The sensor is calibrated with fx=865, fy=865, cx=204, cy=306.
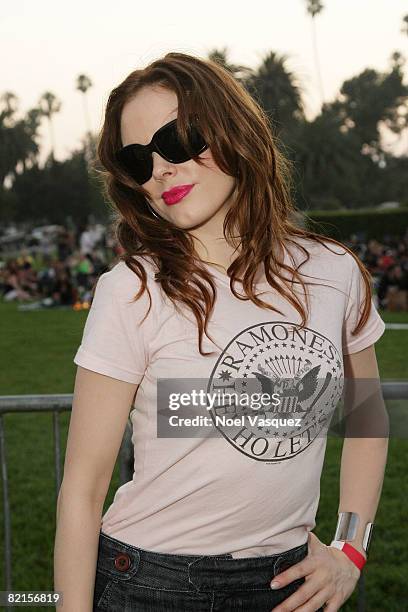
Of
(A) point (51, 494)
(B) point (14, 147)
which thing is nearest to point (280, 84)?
(B) point (14, 147)

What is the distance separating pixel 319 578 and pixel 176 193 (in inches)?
35.6

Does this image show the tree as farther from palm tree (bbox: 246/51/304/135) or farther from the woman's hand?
the woman's hand

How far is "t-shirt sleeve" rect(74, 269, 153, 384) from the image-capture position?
1.73 meters

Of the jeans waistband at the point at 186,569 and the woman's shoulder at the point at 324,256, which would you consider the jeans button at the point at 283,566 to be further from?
the woman's shoulder at the point at 324,256

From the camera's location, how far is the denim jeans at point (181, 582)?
1773mm

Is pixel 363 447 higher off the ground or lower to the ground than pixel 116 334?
lower

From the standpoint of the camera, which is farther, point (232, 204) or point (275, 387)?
point (232, 204)

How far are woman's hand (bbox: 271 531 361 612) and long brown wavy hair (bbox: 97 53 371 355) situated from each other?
50 cm

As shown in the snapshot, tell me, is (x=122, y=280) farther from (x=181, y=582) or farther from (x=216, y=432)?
(x=181, y=582)

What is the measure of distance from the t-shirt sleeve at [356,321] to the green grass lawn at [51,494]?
851 millimetres

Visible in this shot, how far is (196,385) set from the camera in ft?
5.89

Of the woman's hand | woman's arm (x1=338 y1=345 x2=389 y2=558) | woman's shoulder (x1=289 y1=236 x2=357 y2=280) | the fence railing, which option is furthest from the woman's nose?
the fence railing

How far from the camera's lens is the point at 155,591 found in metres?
1.77

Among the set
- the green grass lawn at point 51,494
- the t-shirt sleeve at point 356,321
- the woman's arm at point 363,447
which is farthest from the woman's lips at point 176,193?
the green grass lawn at point 51,494
